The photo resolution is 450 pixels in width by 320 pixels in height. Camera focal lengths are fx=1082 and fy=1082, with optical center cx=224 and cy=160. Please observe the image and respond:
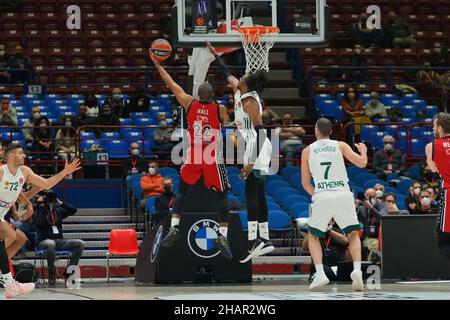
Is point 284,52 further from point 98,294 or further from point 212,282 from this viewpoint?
point 98,294

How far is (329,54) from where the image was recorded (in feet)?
90.5

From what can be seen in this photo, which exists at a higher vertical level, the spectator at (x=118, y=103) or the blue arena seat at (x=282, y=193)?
the spectator at (x=118, y=103)

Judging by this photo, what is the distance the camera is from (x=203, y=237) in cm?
1583

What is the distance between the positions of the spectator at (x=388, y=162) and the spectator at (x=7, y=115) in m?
7.66

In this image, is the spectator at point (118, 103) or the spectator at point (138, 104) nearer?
the spectator at point (118, 103)

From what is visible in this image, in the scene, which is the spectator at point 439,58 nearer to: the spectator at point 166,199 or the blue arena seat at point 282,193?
the blue arena seat at point 282,193

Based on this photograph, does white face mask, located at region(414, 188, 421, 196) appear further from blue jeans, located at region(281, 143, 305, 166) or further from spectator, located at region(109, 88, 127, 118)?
spectator, located at region(109, 88, 127, 118)

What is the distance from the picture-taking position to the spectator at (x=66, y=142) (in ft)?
71.9

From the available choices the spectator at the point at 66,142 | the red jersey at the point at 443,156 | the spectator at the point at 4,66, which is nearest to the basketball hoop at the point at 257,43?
the red jersey at the point at 443,156

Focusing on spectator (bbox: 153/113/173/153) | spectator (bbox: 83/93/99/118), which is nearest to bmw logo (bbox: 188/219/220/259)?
spectator (bbox: 153/113/173/153)

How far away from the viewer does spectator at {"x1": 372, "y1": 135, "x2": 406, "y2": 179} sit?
870 inches

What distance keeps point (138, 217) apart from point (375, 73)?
366 inches

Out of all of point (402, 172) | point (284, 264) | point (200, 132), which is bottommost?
point (284, 264)
